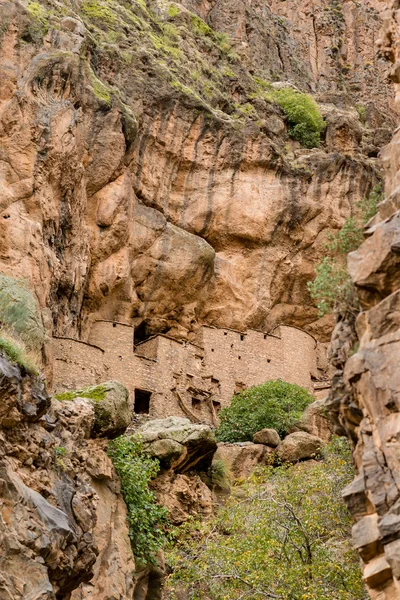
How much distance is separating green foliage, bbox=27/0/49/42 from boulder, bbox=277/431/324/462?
16.9 meters

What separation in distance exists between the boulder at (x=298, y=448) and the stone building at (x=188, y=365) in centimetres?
A: 652

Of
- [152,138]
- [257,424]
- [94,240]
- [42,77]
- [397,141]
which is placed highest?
[397,141]

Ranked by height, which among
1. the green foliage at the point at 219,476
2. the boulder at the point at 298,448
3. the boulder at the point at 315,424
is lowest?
the boulder at the point at 315,424

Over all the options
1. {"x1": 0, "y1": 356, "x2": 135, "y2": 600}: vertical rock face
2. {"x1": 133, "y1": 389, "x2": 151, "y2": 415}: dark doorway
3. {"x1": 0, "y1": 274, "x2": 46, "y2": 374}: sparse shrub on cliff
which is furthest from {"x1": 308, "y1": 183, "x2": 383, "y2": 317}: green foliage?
{"x1": 133, "y1": 389, "x2": 151, "y2": 415}: dark doorway

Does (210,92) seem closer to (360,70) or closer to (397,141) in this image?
(360,70)

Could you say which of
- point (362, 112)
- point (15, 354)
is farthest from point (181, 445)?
point (362, 112)

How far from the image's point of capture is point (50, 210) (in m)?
32.6

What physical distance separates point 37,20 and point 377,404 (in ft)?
80.4

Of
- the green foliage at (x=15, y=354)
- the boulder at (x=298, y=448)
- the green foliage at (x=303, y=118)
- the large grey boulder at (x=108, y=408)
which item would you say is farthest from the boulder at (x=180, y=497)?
the green foliage at (x=303, y=118)

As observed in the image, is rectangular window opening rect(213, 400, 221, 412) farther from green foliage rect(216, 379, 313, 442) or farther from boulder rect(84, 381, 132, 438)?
boulder rect(84, 381, 132, 438)

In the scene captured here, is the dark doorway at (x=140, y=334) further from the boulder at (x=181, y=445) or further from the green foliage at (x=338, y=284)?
the green foliage at (x=338, y=284)

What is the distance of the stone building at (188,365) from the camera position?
35.1m

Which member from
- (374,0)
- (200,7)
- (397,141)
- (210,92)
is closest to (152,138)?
(210,92)

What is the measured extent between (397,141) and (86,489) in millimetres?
9399
